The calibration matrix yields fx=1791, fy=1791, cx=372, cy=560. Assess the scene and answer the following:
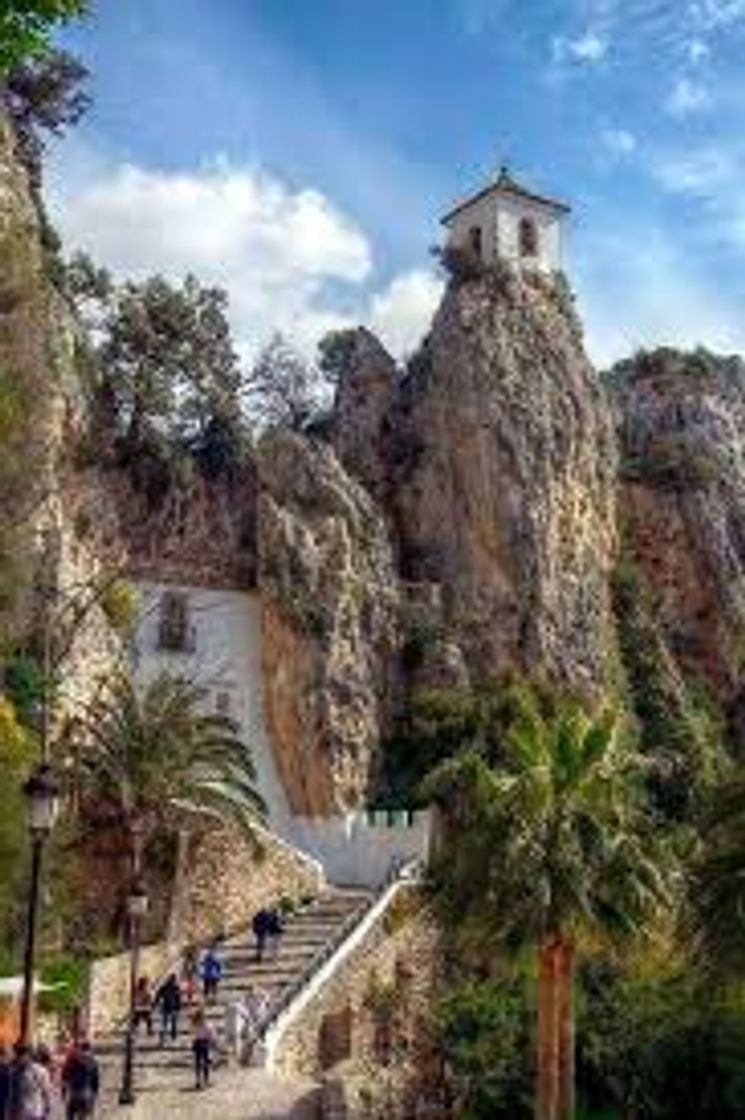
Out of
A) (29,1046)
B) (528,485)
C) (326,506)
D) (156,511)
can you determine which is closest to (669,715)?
(528,485)

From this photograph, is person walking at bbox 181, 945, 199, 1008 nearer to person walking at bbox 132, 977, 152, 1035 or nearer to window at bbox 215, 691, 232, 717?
person walking at bbox 132, 977, 152, 1035

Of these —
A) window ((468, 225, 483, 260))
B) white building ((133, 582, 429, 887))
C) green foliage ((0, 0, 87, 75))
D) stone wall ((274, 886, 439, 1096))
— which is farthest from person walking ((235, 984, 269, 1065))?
window ((468, 225, 483, 260))

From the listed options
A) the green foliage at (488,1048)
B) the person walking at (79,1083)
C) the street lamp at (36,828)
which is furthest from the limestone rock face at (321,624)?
the street lamp at (36,828)

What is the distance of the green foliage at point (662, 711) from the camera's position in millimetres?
53219

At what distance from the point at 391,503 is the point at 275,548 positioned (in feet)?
25.1

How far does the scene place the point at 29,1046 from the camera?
1702cm

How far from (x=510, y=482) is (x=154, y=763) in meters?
21.7

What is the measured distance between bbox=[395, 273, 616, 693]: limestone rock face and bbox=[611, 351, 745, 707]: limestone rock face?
9.46 feet

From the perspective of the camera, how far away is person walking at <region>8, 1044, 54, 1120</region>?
1627 centimetres

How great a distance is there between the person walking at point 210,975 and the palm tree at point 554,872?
7.44 m

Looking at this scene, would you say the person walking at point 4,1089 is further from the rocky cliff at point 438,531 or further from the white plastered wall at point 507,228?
the white plastered wall at point 507,228

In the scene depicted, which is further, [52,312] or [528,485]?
[528,485]

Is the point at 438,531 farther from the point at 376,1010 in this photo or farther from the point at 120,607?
the point at 376,1010

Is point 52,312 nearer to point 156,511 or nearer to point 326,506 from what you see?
point 156,511
